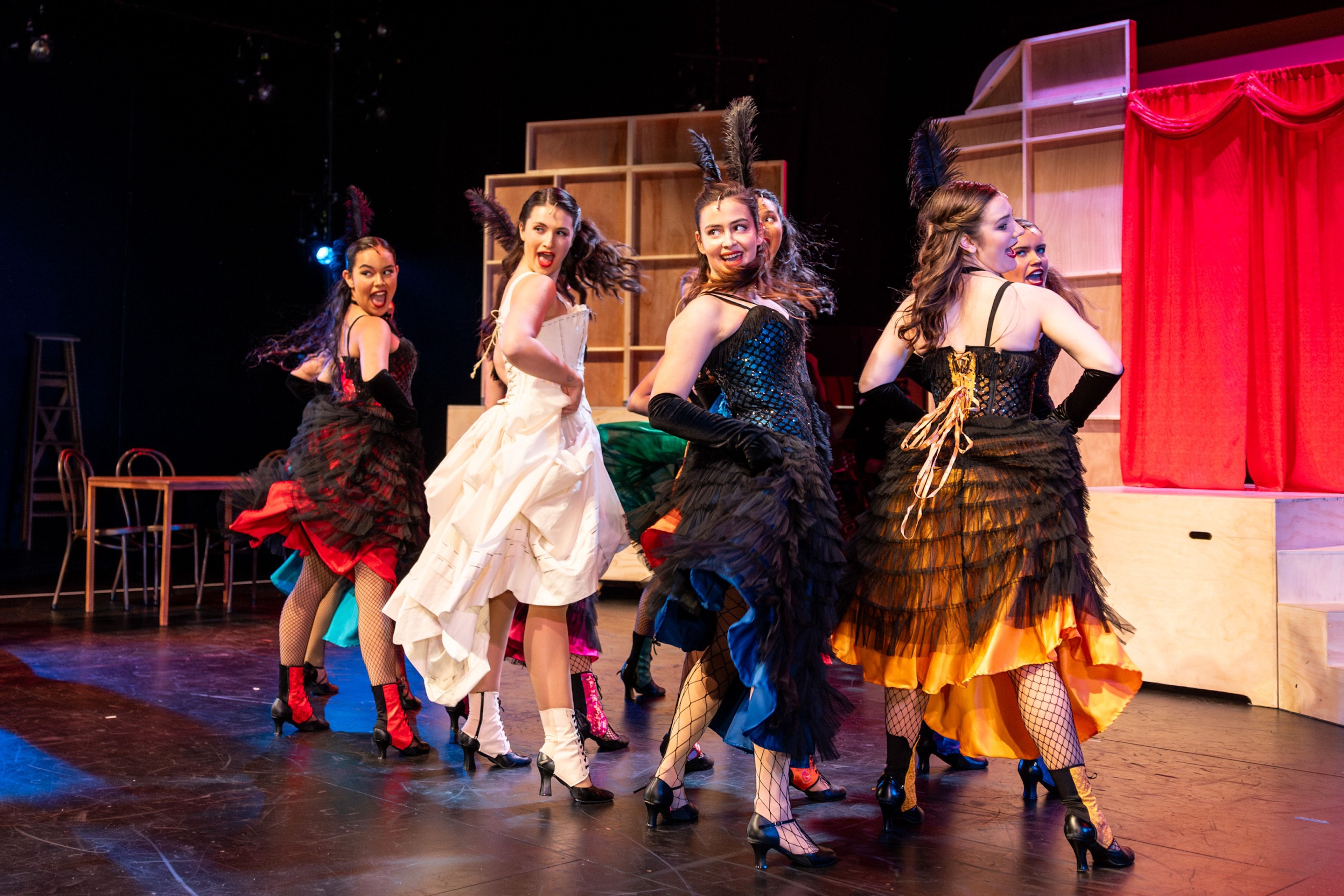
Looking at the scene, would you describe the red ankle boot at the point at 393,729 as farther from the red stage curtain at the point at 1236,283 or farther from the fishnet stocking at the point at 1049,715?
the red stage curtain at the point at 1236,283

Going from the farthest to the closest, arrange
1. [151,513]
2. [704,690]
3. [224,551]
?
[151,513], [224,551], [704,690]

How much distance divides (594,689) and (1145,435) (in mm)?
3516

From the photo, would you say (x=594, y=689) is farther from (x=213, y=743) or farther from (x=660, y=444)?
(x=213, y=743)

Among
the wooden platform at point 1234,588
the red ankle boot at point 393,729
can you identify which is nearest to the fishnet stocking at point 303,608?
the red ankle boot at point 393,729

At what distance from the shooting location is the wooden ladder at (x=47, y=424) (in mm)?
7801

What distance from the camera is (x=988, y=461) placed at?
253cm

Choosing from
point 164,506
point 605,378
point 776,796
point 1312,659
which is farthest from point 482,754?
point 605,378

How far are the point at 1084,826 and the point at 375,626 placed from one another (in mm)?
2108

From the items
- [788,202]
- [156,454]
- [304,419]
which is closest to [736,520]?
[304,419]

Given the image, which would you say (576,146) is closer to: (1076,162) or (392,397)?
(1076,162)

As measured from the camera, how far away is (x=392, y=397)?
346cm

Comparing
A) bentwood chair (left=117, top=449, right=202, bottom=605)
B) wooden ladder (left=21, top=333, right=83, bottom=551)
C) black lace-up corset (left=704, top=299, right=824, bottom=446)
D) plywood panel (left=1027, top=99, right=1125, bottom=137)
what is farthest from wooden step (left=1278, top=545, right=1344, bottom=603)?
wooden ladder (left=21, top=333, right=83, bottom=551)

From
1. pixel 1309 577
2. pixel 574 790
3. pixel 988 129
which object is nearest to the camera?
pixel 574 790

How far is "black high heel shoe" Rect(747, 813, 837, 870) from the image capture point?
7.75ft
